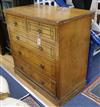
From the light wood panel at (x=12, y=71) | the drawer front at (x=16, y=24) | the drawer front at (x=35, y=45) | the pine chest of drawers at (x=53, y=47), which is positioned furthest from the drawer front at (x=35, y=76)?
the drawer front at (x=16, y=24)

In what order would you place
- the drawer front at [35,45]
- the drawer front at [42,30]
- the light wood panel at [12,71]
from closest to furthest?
the drawer front at [42,30], the drawer front at [35,45], the light wood panel at [12,71]

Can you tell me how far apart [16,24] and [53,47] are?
67 cm

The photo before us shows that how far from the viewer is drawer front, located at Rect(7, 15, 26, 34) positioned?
1797 mm

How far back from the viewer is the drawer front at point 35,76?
70.0 inches

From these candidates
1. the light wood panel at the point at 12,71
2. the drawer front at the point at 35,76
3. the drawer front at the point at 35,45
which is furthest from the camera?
the light wood panel at the point at 12,71

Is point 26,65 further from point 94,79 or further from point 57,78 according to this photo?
point 94,79

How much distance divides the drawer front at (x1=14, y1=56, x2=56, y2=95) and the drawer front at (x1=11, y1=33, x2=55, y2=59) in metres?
0.28

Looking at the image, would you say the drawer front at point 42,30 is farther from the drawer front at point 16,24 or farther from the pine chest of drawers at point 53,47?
the drawer front at point 16,24

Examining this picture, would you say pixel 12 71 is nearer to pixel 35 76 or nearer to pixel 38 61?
pixel 35 76

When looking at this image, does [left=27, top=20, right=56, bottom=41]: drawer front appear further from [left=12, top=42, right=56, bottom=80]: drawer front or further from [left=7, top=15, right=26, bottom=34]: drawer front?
[left=12, top=42, right=56, bottom=80]: drawer front

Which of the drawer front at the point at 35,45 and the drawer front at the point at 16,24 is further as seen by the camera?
the drawer front at the point at 16,24

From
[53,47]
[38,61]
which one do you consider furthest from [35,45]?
[53,47]

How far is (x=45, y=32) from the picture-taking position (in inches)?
60.1

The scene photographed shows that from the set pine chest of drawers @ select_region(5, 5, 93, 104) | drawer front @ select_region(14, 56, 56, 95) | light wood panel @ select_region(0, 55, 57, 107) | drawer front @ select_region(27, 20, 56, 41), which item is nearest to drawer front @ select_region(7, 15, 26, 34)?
pine chest of drawers @ select_region(5, 5, 93, 104)
